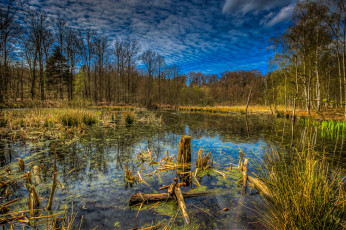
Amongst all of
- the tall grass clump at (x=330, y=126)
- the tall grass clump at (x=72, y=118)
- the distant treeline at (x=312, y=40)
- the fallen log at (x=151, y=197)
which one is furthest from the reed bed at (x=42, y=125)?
the distant treeline at (x=312, y=40)

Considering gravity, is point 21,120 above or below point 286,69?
below

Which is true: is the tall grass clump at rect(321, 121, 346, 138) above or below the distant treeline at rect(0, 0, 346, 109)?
below

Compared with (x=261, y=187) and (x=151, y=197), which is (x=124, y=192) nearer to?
(x=151, y=197)

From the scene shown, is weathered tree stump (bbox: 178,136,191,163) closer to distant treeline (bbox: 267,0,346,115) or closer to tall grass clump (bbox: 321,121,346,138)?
tall grass clump (bbox: 321,121,346,138)

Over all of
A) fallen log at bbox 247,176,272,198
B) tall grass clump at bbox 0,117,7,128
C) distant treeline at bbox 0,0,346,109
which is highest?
distant treeline at bbox 0,0,346,109

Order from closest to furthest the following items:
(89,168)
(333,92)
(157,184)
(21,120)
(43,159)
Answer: (157,184), (89,168), (43,159), (21,120), (333,92)

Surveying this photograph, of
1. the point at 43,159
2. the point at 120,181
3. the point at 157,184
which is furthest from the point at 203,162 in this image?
the point at 43,159

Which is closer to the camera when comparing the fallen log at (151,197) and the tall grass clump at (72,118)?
the fallen log at (151,197)

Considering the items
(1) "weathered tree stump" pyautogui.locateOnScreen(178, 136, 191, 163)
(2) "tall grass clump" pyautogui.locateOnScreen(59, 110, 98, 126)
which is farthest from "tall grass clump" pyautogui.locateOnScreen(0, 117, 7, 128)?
(1) "weathered tree stump" pyautogui.locateOnScreen(178, 136, 191, 163)

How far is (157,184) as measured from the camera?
3.37 metres

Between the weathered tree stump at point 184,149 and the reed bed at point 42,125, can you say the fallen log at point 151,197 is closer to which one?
the weathered tree stump at point 184,149

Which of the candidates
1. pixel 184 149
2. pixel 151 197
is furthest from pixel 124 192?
pixel 184 149

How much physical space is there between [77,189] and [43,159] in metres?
2.32

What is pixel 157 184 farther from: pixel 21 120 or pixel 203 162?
pixel 21 120
